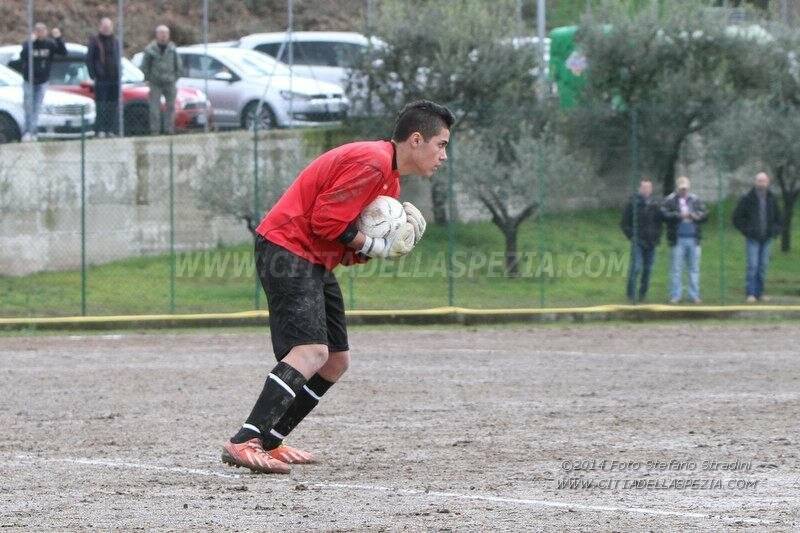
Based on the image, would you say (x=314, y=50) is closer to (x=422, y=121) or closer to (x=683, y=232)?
(x=683, y=232)

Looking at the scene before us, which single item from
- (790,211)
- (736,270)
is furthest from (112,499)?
(790,211)

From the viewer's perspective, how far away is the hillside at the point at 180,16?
36531 millimetres

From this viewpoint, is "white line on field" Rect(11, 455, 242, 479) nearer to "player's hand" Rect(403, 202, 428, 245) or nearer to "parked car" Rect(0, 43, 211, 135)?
"player's hand" Rect(403, 202, 428, 245)

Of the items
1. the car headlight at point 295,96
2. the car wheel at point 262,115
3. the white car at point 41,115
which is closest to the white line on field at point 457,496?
the white car at point 41,115

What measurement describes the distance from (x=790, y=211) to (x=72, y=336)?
10979mm

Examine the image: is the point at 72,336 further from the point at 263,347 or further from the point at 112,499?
the point at 112,499

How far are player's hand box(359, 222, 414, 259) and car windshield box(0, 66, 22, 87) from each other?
53.3 feet

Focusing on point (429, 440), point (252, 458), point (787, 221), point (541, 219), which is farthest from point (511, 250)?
point (252, 458)

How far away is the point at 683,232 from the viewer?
1931cm

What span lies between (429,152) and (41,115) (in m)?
16.0

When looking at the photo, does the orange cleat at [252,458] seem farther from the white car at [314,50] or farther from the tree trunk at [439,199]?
the white car at [314,50]

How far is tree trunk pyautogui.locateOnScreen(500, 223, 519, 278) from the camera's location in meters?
20.2

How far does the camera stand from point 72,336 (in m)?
17.4

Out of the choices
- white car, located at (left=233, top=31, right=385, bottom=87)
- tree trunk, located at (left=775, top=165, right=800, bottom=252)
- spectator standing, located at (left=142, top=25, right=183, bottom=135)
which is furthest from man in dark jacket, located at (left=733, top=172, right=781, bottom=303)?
white car, located at (left=233, top=31, right=385, bottom=87)
